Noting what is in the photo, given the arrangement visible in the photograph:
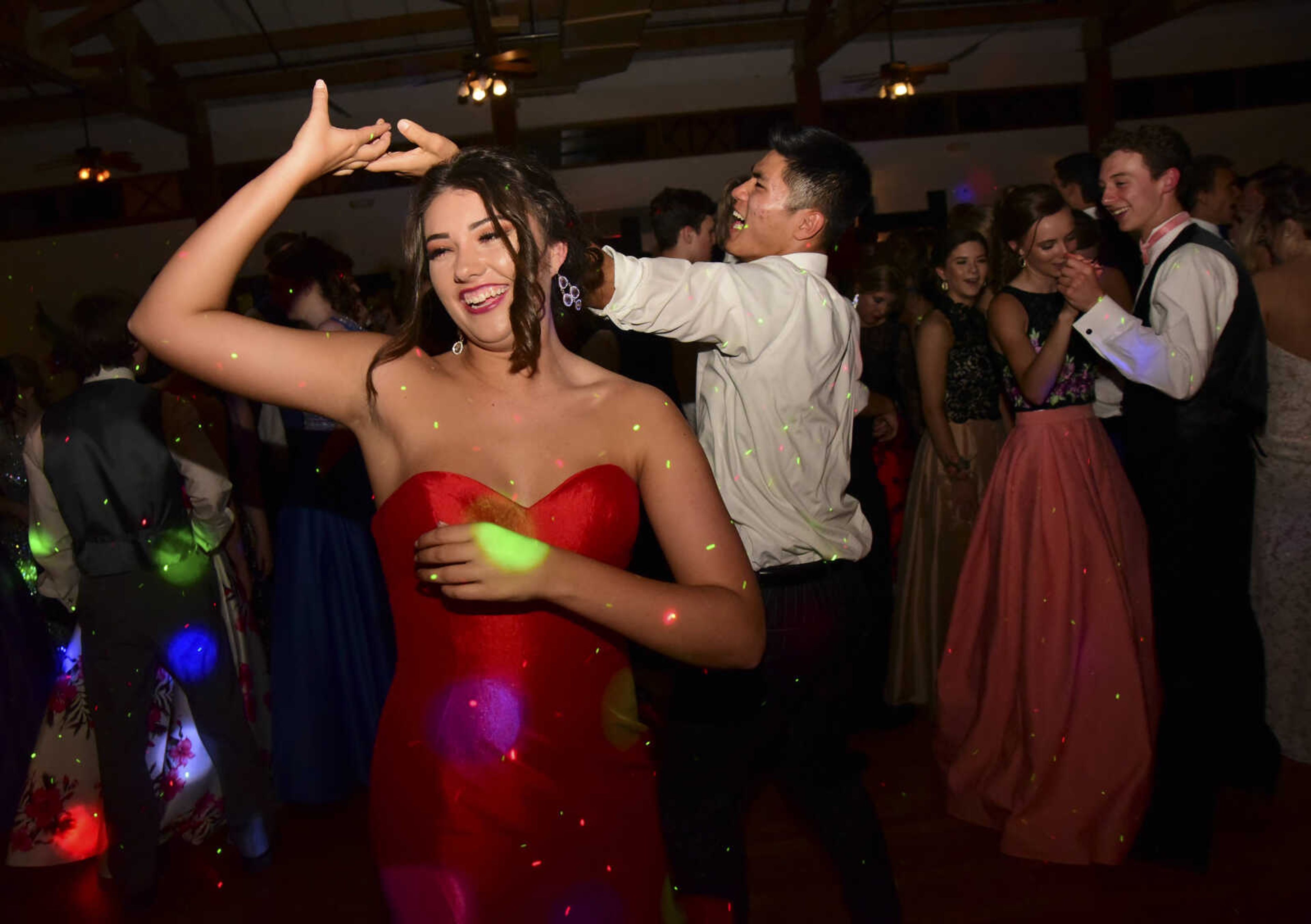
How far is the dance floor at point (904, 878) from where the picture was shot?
2268 mm

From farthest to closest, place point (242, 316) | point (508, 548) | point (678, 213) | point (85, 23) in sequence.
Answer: point (85, 23), point (678, 213), point (242, 316), point (508, 548)

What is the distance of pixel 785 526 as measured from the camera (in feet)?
6.04

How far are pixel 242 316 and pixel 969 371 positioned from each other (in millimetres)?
2598

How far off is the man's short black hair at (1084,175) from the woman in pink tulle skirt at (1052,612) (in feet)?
1.44

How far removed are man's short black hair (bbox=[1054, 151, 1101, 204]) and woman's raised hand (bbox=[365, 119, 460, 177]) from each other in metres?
2.22

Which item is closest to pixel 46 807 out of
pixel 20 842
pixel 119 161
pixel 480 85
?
pixel 20 842

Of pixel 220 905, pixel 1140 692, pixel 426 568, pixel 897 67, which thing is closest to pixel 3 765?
pixel 220 905

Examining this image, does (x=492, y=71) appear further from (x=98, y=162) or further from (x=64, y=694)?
(x=64, y=694)

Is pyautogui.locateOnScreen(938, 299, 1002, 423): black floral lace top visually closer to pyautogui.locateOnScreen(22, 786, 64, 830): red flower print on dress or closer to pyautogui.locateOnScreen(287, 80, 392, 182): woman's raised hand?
pyautogui.locateOnScreen(287, 80, 392, 182): woman's raised hand

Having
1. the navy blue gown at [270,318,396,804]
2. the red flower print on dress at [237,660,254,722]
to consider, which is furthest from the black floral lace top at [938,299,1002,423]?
the red flower print on dress at [237,660,254,722]

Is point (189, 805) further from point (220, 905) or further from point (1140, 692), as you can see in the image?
point (1140, 692)

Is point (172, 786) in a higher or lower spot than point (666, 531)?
lower

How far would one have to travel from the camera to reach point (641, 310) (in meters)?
1.61

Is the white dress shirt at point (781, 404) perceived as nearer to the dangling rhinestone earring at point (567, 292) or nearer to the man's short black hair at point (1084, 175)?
the dangling rhinestone earring at point (567, 292)
